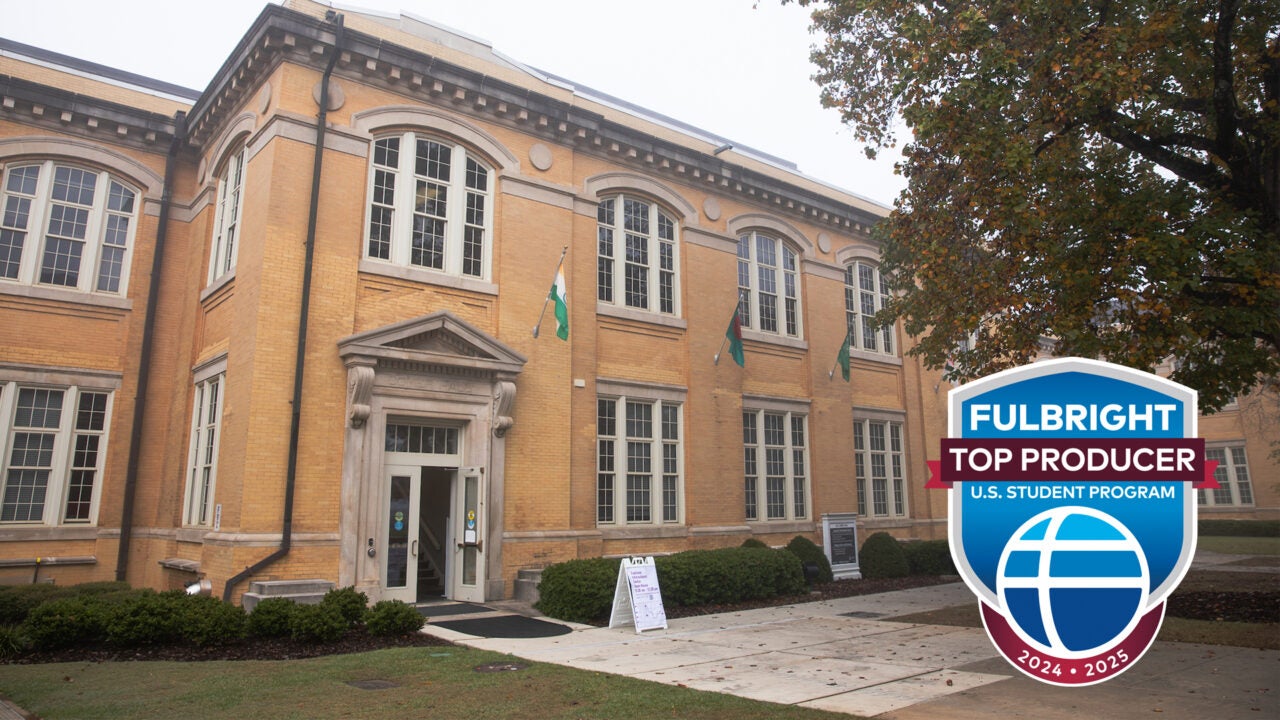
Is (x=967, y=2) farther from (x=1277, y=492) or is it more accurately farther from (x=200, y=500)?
(x=1277, y=492)

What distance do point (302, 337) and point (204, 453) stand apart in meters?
3.74

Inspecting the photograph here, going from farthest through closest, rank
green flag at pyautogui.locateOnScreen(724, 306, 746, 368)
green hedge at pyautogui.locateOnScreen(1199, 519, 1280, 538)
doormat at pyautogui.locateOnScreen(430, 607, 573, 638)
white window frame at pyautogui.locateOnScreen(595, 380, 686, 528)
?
1. green hedge at pyautogui.locateOnScreen(1199, 519, 1280, 538)
2. green flag at pyautogui.locateOnScreen(724, 306, 746, 368)
3. white window frame at pyautogui.locateOnScreen(595, 380, 686, 528)
4. doormat at pyautogui.locateOnScreen(430, 607, 573, 638)

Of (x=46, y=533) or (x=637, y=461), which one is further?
(x=637, y=461)

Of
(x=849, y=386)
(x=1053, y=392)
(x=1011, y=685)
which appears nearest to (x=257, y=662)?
(x=1011, y=685)

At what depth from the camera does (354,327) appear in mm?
15656

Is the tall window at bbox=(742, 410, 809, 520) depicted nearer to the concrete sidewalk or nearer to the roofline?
the concrete sidewalk

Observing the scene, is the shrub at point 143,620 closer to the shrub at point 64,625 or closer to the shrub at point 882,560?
the shrub at point 64,625

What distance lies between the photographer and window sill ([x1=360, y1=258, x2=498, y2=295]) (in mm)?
16078

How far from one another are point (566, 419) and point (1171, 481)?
14.6 meters

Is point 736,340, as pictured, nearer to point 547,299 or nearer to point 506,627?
point 547,299

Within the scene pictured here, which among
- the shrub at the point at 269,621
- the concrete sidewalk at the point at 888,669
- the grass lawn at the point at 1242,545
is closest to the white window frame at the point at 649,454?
the concrete sidewalk at the point at 888,669

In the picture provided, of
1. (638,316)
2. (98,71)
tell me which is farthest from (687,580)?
(98,71)

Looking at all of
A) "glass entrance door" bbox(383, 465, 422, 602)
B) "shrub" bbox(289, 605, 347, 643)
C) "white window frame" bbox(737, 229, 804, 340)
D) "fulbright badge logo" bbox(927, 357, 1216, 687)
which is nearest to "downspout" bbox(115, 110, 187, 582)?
"glass entrance door" bbox(383, 465, 422, 602)

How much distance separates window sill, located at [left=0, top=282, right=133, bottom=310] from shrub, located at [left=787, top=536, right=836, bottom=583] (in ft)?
51.1
